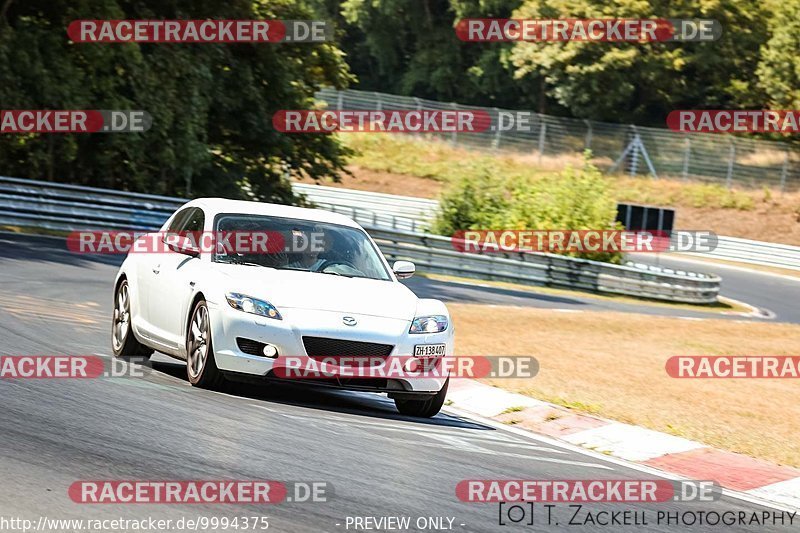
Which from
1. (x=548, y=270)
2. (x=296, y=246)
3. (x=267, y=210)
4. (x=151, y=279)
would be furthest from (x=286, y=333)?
(x=548, y=270)

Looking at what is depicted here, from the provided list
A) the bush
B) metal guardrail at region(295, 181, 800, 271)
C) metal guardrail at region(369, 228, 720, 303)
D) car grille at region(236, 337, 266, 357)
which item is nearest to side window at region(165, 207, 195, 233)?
car grille at region(236, 337, 266, 357)

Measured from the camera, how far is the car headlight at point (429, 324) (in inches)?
380

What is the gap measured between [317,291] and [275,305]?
401mm

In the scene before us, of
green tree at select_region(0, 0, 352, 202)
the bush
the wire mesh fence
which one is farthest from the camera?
the wire mesh fence

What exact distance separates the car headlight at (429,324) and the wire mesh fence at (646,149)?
46.9 m

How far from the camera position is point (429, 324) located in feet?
32.1

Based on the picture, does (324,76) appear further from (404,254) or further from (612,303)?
(612,303)

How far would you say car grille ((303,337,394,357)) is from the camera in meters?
9.24

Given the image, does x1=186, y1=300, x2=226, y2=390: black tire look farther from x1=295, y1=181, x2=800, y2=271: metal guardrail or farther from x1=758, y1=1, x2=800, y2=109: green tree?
x1=758, y1=1, x2=800, y2=109: green tree

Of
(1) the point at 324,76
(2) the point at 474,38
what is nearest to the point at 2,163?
(1) the point at 324,76

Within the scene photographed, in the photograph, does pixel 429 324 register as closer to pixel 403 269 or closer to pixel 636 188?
pixel 403 269

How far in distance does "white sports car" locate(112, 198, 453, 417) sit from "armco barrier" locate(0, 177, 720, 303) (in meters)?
15.7

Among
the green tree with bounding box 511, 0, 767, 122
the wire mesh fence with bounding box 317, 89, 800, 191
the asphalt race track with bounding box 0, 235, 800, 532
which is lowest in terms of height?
→ the asphalt race track with bounding box 0, 235, 800, 532

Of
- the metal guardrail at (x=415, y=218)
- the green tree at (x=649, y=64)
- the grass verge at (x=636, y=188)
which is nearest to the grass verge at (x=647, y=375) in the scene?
the metal guardrail at (x=415, y=218)
